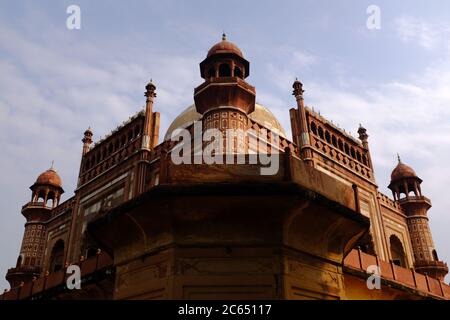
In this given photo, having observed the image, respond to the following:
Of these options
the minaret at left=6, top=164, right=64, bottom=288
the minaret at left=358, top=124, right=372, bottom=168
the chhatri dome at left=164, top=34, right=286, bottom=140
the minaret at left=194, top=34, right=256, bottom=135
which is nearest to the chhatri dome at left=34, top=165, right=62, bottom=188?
the minaret at left=6, top=164, right=64, bottom=288

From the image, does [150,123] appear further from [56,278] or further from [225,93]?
[56,278]

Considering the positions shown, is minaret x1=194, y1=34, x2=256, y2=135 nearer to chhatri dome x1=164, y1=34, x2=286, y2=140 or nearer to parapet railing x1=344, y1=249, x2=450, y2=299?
chhatri dome x1=164, y1=34, x2=286, y2=140

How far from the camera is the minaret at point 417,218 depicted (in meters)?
22.2

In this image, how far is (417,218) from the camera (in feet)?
78.5

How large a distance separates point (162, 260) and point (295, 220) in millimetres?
1870

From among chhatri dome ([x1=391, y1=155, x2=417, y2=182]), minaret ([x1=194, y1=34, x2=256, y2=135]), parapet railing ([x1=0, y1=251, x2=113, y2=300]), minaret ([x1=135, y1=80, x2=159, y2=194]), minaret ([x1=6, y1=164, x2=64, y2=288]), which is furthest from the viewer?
chhatri dome ([x1=391, y1=155, x2=417, y2=182])

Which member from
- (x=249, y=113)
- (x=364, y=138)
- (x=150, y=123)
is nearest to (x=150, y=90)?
(x=150, y=123)

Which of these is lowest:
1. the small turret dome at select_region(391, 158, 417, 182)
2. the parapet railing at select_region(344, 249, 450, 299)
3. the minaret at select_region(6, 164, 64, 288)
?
the parapet railing at select_region(344, 249, 450, 299)

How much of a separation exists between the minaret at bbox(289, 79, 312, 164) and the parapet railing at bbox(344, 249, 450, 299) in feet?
20.4

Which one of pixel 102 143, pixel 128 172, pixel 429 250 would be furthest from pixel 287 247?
pixel 429 250

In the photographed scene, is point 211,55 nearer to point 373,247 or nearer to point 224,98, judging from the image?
point 224,98

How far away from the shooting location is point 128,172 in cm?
1872

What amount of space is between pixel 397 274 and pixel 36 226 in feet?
60.9

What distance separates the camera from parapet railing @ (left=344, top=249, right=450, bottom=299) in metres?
11.0
